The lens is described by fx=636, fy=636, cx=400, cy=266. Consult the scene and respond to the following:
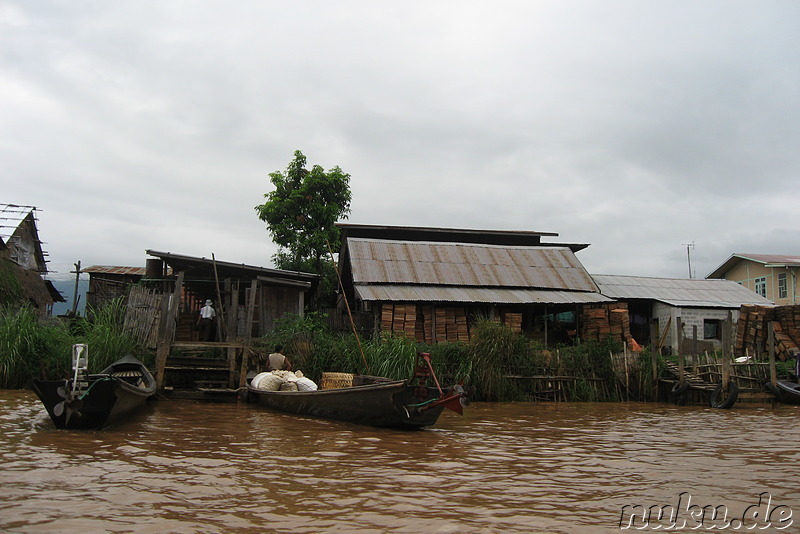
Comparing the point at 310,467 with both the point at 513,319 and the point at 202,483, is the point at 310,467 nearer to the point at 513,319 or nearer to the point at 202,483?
the point at 202,483

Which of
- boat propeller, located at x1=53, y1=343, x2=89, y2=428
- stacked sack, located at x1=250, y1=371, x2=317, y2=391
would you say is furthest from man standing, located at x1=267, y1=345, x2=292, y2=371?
boat propeller, located at x1=53, y1=343, x2=89, y2=428

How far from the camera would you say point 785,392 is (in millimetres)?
16688

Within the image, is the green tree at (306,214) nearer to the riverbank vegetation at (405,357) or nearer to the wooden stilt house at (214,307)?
the wooden stilt house at (214,307)

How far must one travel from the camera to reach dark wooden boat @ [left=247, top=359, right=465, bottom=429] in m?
9.82

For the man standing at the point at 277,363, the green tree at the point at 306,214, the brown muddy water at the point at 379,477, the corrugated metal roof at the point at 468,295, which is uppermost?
the green tree at the point at 306,214

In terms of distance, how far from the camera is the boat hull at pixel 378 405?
987cm

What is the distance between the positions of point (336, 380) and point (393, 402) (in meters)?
4.43

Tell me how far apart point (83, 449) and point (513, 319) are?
14.2 meters

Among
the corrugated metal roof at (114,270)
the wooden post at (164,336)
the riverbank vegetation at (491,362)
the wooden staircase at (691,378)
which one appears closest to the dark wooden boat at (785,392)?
the wooden staircase at (691,378)

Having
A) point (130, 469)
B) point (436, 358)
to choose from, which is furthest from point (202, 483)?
point (436, 358)

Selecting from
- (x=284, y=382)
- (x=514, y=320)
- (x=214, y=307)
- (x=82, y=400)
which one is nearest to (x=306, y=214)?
(x=214, y=307)

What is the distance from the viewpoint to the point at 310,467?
7016 millimetres

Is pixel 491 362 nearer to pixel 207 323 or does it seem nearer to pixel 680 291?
pixel 207 323

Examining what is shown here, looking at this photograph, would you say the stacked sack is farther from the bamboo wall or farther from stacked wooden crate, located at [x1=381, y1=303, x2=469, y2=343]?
stacked wooden crate, located at [x1=381, y1=303, x2=469, y2=343]
